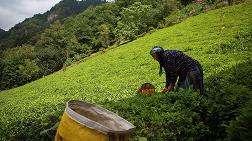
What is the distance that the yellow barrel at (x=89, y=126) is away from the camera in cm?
443

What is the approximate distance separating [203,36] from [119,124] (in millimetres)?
28361

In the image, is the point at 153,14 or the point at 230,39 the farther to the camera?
the point at 153,14

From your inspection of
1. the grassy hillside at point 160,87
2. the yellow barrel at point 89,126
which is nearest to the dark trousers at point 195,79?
the grassy hillside at point 160,87

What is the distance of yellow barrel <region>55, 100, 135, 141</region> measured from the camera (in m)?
4.43

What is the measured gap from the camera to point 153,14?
61.1m

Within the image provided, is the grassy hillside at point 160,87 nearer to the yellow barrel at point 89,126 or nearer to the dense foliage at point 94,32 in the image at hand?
the yellow barrel at point 89,126

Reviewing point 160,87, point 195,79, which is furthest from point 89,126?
point 160,87

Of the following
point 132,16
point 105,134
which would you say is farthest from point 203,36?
point 132,16

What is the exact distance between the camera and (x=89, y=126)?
14.7ft

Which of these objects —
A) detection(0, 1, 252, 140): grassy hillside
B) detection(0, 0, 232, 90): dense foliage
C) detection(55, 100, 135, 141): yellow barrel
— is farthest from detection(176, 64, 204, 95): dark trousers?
detection(0, 0, 232, 90): dense foliage

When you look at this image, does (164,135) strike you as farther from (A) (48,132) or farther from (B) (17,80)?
(B) (17,80)

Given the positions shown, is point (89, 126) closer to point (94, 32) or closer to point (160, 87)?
point (160, 87)

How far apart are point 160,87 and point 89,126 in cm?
1367

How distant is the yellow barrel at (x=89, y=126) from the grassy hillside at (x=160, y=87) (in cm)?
96
